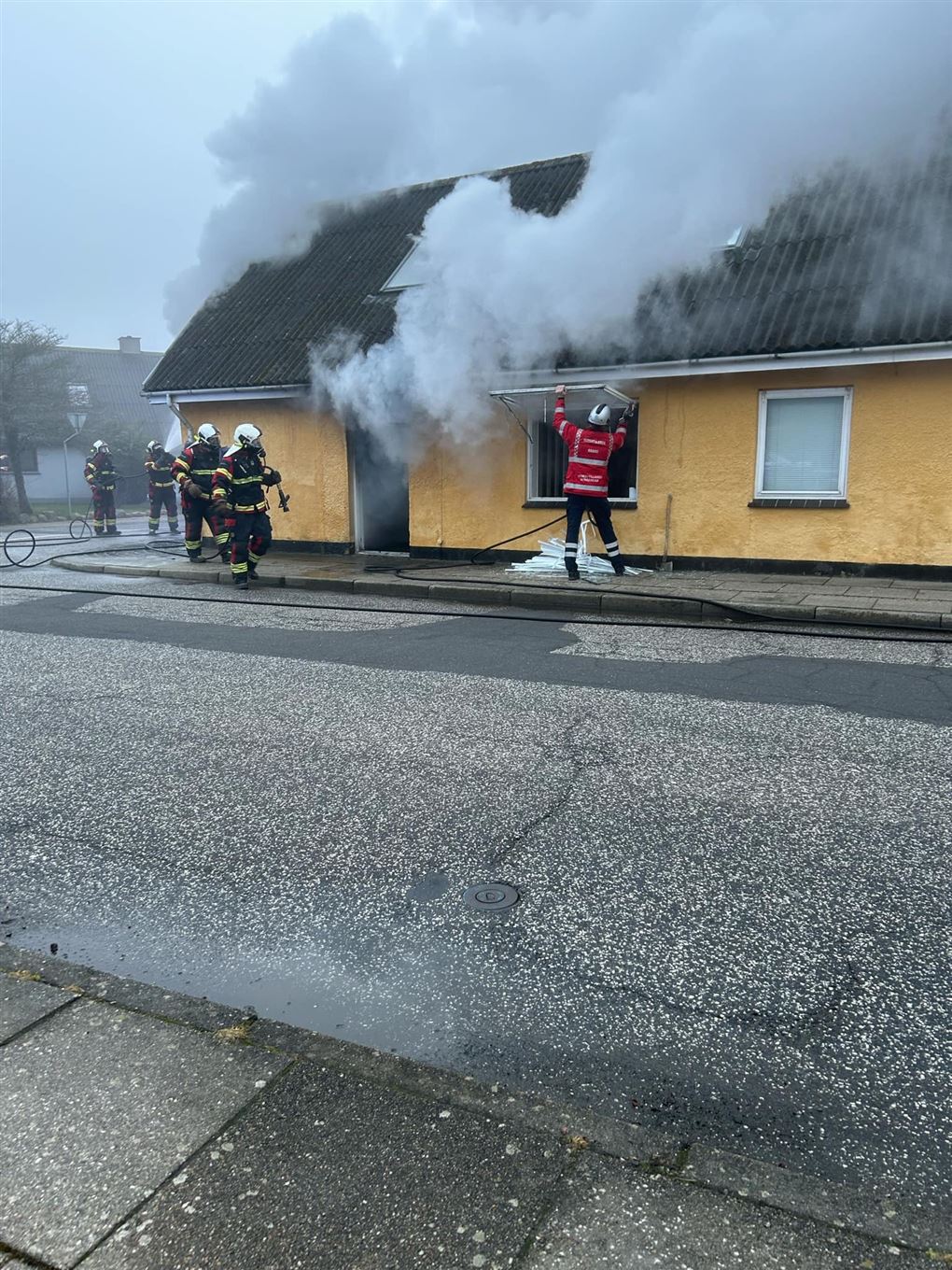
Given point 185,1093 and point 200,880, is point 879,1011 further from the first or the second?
point 200,880

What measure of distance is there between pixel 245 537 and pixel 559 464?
4102 millimetres

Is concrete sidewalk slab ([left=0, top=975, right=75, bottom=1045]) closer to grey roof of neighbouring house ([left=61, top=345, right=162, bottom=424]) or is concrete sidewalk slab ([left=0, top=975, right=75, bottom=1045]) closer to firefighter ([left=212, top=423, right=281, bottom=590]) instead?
firefighter ([left=212, top=423, right=281, bottom=590])

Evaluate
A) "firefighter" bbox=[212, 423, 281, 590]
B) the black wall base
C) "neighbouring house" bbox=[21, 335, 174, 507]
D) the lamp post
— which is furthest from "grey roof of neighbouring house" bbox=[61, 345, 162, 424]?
the black wall base

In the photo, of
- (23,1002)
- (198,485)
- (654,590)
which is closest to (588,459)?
(654,590)

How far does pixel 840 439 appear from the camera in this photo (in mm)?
10352

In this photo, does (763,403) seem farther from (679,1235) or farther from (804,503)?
(679,1235)

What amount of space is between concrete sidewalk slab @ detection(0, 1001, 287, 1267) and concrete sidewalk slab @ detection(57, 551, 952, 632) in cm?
715

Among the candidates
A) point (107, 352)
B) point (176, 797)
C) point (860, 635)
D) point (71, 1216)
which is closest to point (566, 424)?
point (860, 635)

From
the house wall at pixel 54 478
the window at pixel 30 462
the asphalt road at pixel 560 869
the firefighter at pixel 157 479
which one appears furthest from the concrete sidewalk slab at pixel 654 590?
the window at pixel 30 462

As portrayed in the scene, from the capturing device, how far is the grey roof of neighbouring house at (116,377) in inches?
1645

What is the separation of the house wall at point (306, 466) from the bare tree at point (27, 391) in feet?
57.0

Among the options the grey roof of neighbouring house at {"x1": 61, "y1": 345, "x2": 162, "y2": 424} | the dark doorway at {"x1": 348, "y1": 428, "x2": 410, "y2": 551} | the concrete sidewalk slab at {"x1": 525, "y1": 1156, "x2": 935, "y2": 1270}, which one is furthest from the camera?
the grey roof of neighbouring house at {"x1": 61, "y1": 345, "x2": 162, "y2": 424}

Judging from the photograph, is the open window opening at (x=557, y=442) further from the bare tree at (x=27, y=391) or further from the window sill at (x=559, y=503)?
the bare tree at (x=27, y=391)

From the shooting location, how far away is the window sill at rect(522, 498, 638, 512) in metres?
11.5
